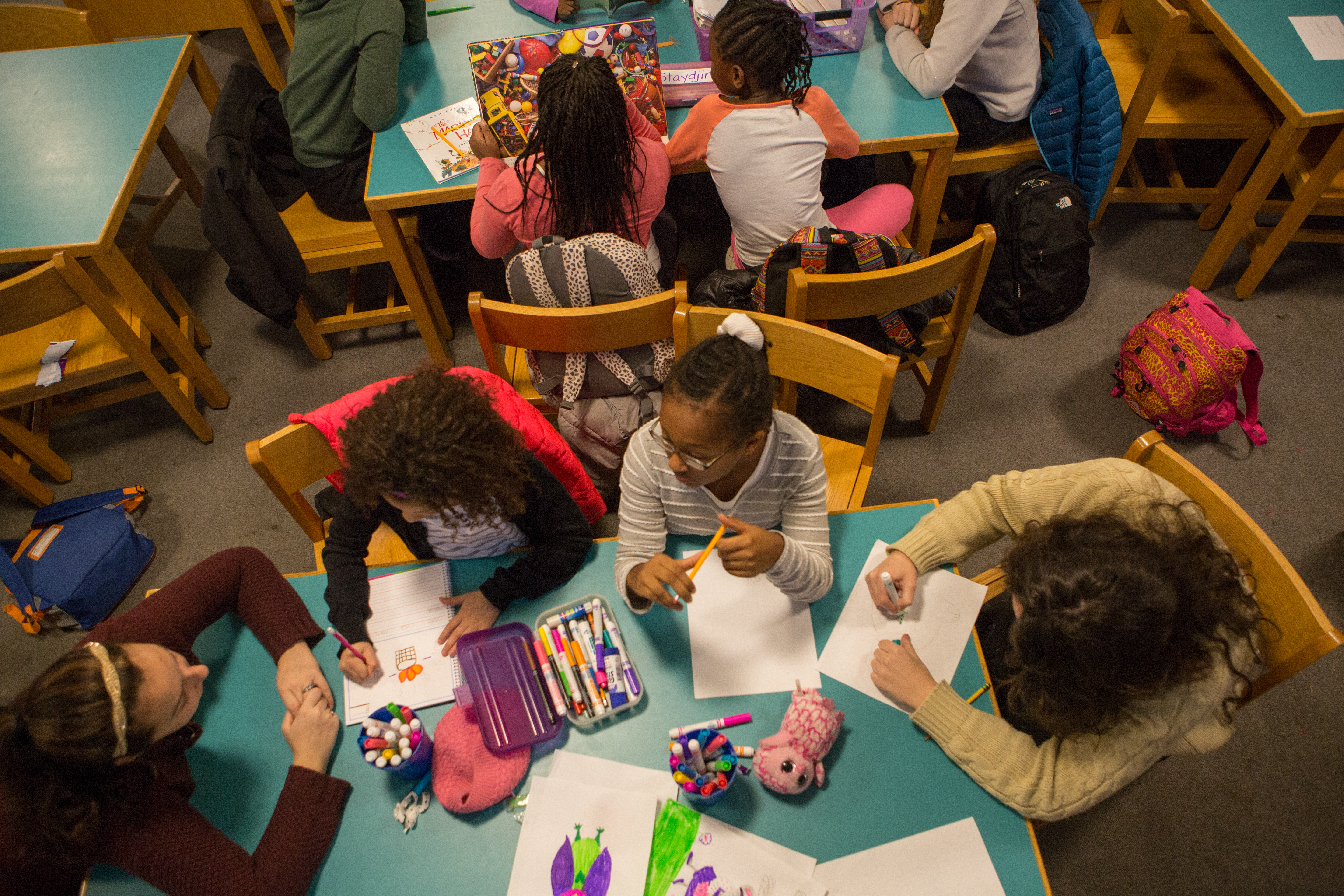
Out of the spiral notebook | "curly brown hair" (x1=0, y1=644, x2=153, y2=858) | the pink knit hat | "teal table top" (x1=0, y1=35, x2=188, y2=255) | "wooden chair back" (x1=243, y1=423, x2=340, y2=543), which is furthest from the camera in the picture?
"teal table top" (x1=0, y1=35, x2=188, y2=255)

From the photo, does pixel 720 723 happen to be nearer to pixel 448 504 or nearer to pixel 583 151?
pixel 448 504

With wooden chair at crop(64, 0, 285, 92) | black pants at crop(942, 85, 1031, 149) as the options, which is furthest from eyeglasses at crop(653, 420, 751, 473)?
wooden chair at crop(64, 0, 285, 92)

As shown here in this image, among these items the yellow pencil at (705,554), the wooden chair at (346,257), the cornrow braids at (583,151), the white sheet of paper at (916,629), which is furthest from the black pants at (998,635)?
the wooden chair at (346,257)

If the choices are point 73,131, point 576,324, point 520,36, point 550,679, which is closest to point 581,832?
point 550,679

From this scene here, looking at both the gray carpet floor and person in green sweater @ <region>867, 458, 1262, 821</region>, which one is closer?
person in green sweater @ <region>867, 458, 1262, 821</region>

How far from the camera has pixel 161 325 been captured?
7.50ft

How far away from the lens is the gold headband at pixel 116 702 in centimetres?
105

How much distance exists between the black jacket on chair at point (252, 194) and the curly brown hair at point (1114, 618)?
2138 millimetres

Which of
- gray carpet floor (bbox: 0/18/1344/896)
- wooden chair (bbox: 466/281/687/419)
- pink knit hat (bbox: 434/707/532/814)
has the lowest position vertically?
gray carpet floor (bbox: 0/18/1344/896)

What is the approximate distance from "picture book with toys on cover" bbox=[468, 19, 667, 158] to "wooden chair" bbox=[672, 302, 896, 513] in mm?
831

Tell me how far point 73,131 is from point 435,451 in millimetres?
1937

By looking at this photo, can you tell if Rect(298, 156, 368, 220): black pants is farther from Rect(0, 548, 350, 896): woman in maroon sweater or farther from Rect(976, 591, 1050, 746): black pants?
Rect(976, 591, 1050, 746): black pants

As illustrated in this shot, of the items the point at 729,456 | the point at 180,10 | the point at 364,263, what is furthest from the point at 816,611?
the point at 180,10

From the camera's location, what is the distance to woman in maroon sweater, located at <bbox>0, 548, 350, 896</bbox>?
102 cm
